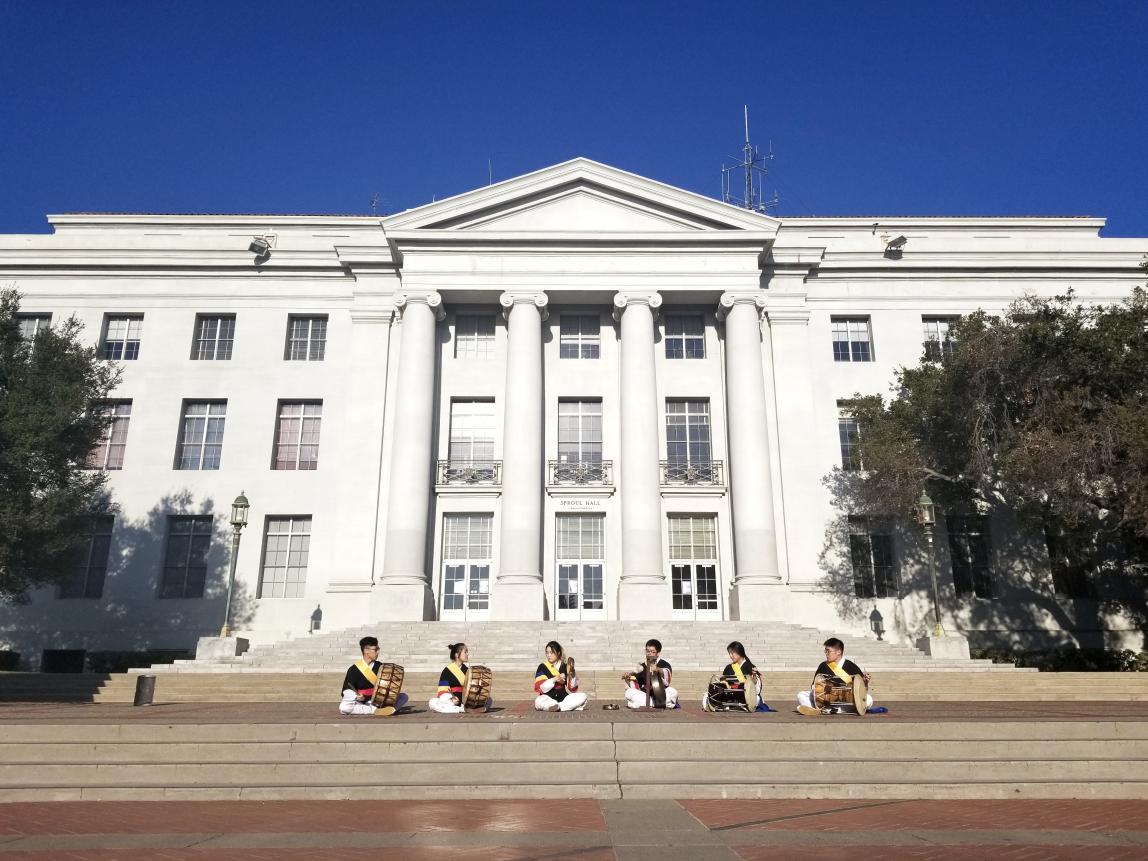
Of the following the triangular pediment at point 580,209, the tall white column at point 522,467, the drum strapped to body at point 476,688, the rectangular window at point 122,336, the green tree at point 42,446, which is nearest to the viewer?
the drum strapped to body at point 476,688

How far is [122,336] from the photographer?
32.4m

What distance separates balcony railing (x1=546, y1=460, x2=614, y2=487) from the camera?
30.3 meters

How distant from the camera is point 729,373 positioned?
30438mm

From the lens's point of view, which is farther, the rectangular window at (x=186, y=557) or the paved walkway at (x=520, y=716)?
the rectangular window at (x=186, y=557)

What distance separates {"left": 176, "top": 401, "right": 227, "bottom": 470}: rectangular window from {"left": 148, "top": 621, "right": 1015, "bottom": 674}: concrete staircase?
9.78m

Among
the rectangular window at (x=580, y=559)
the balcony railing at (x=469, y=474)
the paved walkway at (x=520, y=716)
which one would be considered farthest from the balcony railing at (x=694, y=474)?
the paved walkway at (x=520, y=716)

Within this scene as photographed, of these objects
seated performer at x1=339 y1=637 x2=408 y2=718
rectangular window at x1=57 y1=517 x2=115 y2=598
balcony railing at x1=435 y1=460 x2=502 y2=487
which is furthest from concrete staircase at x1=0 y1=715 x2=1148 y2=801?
rectangular window at x1=57 y1=517 x2=115 y2=598

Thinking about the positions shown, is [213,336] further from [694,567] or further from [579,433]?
[694,567]

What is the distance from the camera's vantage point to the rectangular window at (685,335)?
32406mm

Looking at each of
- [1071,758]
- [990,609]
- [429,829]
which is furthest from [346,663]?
[990,609]

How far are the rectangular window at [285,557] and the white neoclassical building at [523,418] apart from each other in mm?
72

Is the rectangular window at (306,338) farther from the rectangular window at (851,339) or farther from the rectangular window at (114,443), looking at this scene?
the rectangular window at (851,339)

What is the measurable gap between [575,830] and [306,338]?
28451mm

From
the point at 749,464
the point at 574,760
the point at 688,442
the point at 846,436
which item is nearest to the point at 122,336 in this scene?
the point at 688,442
